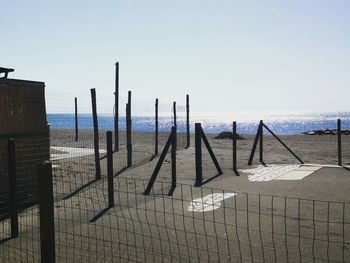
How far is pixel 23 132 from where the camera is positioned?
955cm

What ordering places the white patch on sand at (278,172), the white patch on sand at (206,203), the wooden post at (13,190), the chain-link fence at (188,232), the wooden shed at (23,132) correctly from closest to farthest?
the chain-link fence at (188,232) < the wooden post at (13,190) < the white patch on sand at (206,203) < the wooden shed at (23,132) < the white patch on sand at (278,172)

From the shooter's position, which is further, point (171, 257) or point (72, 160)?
point (72, 160)

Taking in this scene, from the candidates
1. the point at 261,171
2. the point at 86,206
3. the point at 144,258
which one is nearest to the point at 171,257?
the point at 144,258

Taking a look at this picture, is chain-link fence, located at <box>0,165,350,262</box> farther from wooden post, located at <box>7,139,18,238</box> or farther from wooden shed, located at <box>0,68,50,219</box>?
wooden shed, located at <box>0,68,50,219</box>

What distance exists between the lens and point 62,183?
34.8 feet

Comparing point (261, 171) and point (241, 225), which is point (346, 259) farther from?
point (261, 171)

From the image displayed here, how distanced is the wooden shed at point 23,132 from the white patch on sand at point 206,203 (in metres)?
3.30

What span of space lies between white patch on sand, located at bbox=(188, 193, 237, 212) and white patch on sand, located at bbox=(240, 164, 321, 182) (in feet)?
7.85

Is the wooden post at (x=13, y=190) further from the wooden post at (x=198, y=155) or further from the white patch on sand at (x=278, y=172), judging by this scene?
the white patch on sand at (x=278, y=172)

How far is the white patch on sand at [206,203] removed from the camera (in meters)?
7.61

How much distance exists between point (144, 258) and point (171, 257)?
0.32 metres

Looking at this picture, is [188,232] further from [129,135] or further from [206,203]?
[129,135]

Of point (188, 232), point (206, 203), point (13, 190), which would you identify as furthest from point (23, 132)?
point (188, 232)

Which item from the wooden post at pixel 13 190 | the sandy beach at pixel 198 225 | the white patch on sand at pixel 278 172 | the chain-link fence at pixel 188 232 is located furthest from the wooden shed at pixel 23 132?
the white patch on sand at pixel 278 172
